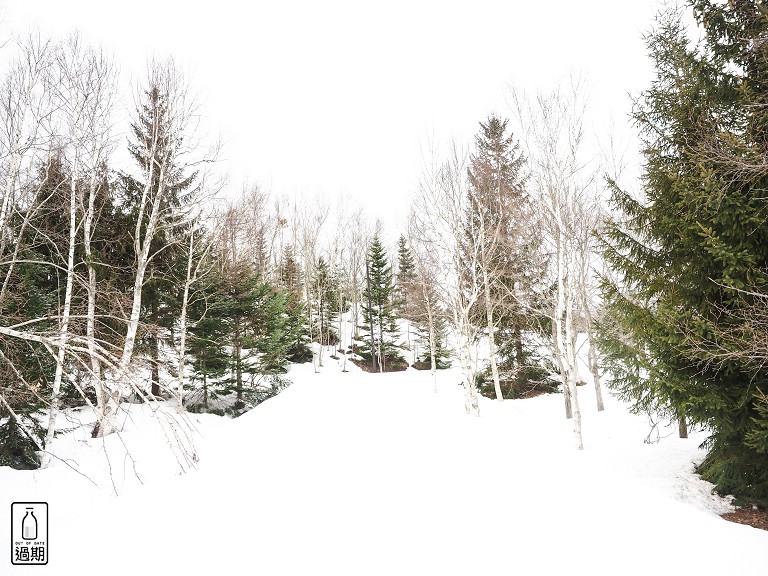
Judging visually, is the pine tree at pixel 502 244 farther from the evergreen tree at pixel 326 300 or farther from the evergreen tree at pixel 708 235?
the evergreen tree at pixel 326 300

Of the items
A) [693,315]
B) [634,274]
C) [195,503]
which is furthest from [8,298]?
[693,315]

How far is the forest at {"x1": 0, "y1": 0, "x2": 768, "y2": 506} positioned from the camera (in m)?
4.53

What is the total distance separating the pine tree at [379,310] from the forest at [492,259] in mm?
5370

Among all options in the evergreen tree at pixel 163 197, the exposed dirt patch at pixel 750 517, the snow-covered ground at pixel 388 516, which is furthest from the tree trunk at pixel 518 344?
the evergreen tree at pixel 163 197

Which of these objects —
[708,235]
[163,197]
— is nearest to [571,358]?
[708,235]

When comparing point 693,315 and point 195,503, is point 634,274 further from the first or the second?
point 195,503

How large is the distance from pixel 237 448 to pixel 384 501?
4.03m

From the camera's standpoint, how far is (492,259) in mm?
12203

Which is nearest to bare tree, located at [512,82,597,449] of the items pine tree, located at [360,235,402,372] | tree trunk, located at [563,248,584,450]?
tree trunk, located at [563,248,584,450]

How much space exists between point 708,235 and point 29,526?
27.2 feet

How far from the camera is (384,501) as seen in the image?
3758mm

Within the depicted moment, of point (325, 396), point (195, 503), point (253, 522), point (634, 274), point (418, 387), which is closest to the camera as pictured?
point (253, 522)

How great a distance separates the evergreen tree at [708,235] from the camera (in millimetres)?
4500

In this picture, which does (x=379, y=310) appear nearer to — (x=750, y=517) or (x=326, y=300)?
(x=326, y=300)
